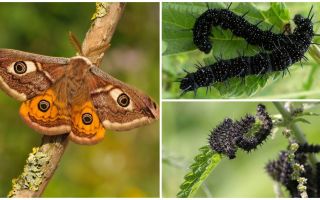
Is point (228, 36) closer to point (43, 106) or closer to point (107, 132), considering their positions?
point (43, 106)

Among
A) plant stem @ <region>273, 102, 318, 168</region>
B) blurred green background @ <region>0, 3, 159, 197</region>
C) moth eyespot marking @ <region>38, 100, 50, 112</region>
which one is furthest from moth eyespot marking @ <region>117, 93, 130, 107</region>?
blurred green background @ <region>0, 3, 159, 197</region>

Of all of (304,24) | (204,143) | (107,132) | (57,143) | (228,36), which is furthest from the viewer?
(107,132)

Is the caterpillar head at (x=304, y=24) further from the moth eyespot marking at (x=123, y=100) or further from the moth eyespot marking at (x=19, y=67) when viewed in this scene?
the moth eyespot marking at (x=19, y=67)

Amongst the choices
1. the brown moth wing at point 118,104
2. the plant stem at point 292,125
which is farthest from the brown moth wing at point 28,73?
the plant stem at point 292,125

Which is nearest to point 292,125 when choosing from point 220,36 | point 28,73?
point 220,36

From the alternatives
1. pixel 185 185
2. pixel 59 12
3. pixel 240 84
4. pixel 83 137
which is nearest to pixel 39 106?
pixel 83 137

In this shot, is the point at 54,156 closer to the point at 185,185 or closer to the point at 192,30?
the point at 185,185

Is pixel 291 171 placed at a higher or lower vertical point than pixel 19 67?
lower
